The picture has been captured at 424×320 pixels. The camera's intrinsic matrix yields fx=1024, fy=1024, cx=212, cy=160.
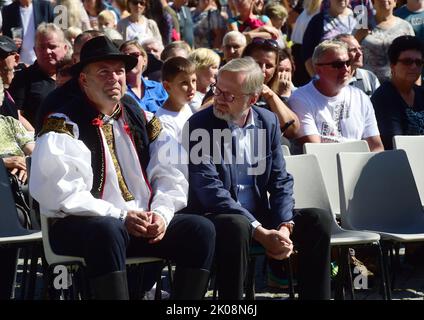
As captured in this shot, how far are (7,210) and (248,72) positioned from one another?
5.33ft

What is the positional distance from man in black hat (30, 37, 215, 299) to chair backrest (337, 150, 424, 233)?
4.16ft

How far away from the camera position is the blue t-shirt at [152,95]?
313 inches

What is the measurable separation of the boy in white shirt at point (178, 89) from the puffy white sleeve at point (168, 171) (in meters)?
1.53

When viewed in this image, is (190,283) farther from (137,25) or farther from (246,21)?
(246,21)

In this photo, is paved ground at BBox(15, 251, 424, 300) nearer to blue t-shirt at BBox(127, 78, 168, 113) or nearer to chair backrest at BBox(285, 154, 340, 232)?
chair backrest at BBox(285, 154, 340, 232)

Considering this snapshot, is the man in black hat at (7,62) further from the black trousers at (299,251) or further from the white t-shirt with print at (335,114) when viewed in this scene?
the black trousers at (299,251)

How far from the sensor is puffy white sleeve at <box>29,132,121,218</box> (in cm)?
515

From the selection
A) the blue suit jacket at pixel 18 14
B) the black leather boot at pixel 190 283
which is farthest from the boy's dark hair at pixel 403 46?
the blue suit jacket at pixel 18 14

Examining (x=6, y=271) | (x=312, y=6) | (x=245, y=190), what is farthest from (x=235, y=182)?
(x=312, y=6)

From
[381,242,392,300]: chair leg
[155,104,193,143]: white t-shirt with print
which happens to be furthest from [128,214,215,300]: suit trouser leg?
[155,104,193,143]: white t-shirt with print

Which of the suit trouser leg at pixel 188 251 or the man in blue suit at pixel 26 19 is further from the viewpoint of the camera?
the man in blue suit at pixel 26 19
